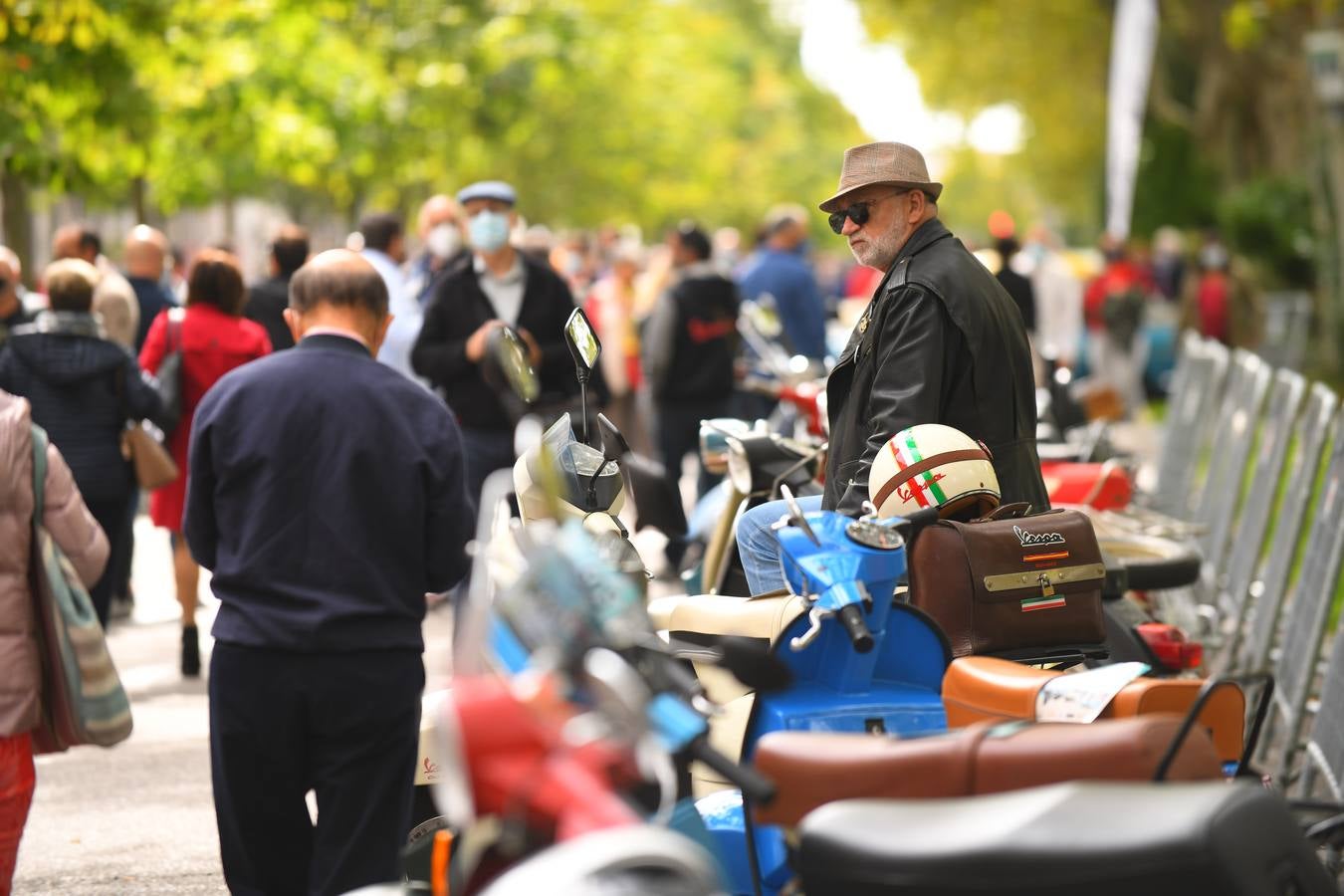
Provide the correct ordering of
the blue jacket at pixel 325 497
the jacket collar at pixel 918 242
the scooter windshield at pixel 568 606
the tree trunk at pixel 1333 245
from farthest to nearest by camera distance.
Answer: the tree trunk at pixel 1333 245, the jacket collar at pixel 918 242, the blue jacket at pixel 325 497, the scooter windshield at pixel 568 606

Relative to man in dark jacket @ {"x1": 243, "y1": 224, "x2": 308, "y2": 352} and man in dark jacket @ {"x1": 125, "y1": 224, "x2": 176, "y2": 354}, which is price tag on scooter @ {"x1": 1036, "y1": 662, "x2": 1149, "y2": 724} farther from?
man in dark jacket @ {"x1": 125, "y1": 224, "x2": 176, "y2": 354}

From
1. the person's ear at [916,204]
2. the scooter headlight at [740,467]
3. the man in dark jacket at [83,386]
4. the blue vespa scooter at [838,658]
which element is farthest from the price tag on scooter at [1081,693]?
the man in dark jacket at [83,386]

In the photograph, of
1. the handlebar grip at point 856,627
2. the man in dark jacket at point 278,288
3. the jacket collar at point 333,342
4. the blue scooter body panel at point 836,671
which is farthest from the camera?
the man in dark jacket at point 278,288

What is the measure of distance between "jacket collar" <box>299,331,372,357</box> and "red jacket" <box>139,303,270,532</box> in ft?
17.1

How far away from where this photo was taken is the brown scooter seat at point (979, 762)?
370cm

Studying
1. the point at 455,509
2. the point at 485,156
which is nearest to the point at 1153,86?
the point at 485,156

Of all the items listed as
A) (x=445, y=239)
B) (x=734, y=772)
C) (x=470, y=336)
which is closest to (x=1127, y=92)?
(x=445, y=239)

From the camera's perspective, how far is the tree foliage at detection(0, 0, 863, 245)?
13.9m

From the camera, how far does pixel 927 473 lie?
18.0 feet

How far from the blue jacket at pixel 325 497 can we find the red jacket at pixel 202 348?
5233 mm

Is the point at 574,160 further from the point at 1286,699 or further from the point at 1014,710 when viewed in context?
the point at 1014,710

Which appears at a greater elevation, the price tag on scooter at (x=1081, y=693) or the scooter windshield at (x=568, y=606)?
the scooter windshield at (x=568, y=606)

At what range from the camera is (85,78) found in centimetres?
1398

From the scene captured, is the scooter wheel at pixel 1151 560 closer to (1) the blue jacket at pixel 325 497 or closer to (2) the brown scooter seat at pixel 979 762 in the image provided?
(1) the blue jacket at pixel 325 497
